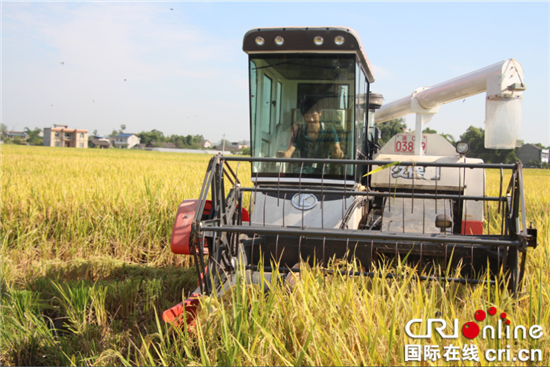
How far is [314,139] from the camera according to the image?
412 cm

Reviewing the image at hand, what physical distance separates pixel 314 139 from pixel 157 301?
2.12 m

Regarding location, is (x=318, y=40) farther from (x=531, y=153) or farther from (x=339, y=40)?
(x=531, y=153)

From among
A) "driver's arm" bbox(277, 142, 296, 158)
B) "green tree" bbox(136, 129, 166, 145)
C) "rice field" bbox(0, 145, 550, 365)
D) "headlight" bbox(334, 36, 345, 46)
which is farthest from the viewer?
"green tree" bbox(136, 129, 166, 145)

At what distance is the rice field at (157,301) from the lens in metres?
1.95

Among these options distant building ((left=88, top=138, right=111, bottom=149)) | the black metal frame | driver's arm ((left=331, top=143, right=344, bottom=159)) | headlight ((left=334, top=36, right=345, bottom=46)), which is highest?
distant building ((left=88, top=138, right=111, bottom=149))

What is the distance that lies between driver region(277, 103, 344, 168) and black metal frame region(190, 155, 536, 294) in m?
0.84

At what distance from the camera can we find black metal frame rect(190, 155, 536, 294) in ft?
8.59

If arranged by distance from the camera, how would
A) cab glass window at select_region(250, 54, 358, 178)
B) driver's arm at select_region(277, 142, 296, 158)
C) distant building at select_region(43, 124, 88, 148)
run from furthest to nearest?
distant building at select_region(43, 124, 88, 148), driver's arm at select_region(277, 142, 296, 158), cab glass window at select_region(250, 54, 358, 178)

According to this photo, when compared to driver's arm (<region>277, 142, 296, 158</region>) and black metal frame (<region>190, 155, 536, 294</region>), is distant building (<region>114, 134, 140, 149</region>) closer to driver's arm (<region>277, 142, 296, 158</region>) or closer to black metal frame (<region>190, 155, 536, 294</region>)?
driver's arm (<region>277, 142, 296, 158</region>)

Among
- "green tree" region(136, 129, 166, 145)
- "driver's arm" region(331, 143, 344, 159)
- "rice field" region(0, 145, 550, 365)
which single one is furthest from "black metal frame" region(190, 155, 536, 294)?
"green tree" region(136, 129, 166, 145)

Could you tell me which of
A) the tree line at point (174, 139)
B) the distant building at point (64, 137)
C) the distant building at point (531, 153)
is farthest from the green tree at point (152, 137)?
the distant building at point (531, 153)

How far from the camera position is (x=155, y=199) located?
5668 mm

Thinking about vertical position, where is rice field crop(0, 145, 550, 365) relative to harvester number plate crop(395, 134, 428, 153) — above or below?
below

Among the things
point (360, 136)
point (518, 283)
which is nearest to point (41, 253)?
point (360, 136)
